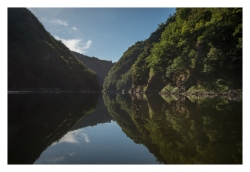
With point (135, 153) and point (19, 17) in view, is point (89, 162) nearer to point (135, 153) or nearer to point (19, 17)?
point (135, 153)

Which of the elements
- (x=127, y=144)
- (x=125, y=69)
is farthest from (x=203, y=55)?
(x=125, y=69)

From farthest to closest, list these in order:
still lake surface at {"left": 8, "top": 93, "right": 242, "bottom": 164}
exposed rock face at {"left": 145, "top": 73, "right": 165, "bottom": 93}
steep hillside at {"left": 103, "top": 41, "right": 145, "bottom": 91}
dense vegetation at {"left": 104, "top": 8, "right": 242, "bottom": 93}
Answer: steep hillside at {"left": 103, "top": 41, "right": 145, "bottom": 91}
exposed rock face at {"left": 145, "top": 73, "right": 165, "bottom": 93}
dense vegetation at {"left": 104, "top": 8, "right": 242, "bottom": 93}
still lake surface at {"left": 8, "top": 93, "right": 242, "bottom": 164}

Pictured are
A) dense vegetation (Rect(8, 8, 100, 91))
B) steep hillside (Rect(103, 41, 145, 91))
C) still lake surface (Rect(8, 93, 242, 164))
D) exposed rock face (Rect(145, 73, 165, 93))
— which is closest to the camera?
still lake surface (Rect(8, 93, 242, 164))

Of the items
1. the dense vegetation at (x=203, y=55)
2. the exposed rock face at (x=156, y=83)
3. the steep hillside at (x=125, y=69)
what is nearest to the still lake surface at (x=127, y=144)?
the dense vegetation at (x=203, y=55)

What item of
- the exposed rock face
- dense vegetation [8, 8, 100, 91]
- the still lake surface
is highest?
dense vegetation [8, 8, 100, 91]

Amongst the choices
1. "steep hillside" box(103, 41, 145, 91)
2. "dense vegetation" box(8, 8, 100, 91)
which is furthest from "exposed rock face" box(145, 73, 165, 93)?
"steep hillside" box(103, 41, 145, 91)

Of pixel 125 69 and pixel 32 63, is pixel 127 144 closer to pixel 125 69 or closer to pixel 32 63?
pixel 32 63

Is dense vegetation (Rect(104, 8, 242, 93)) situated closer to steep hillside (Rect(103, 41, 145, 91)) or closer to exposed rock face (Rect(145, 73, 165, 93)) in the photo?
exposed rock face (Rect(145, 73, 165, 93))
